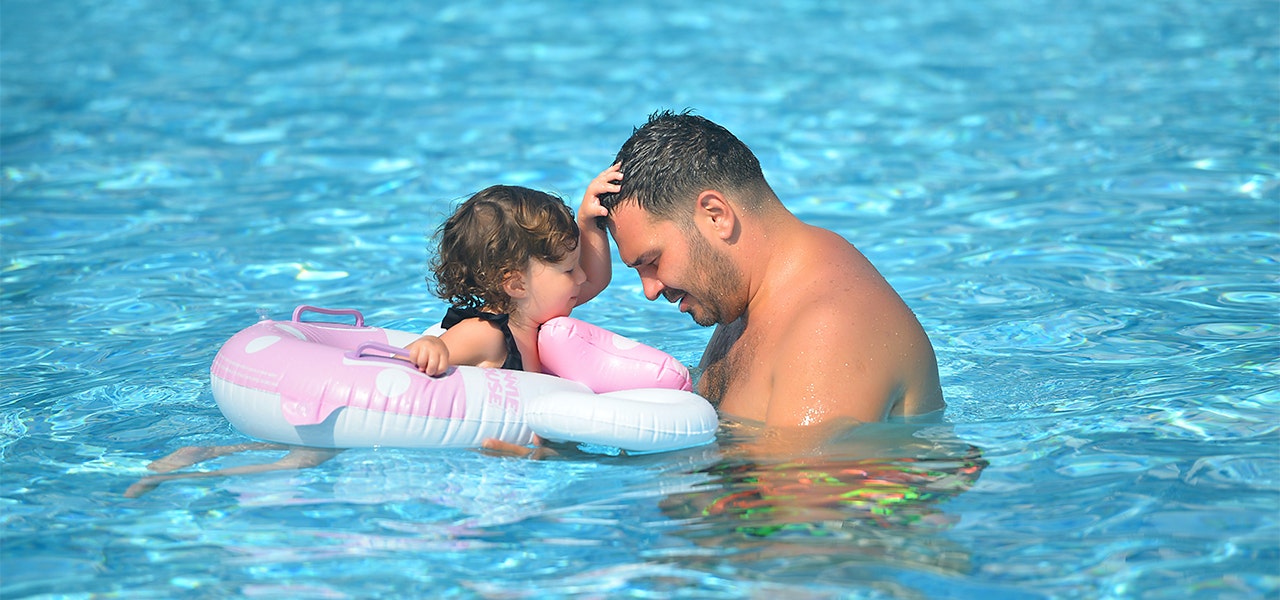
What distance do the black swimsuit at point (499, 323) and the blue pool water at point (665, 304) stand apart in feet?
1.56

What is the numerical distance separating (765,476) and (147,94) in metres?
8.84

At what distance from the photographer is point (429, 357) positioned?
4.18 m

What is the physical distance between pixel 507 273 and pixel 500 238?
0.13 m

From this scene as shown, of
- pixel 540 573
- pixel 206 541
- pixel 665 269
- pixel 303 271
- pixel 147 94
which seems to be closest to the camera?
pixel 540 573

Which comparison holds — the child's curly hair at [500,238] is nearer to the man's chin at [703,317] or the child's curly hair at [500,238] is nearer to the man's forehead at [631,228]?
the man's forehead at [631,228]

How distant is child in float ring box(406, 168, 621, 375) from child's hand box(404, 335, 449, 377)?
3cm

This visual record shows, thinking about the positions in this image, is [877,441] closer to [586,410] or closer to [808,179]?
[586,410]

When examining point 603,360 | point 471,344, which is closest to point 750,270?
point 603,360

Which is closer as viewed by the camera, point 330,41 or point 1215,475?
point 1215,475

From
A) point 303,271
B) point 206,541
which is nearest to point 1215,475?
point 206,541

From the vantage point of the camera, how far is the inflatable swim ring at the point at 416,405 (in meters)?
4.04

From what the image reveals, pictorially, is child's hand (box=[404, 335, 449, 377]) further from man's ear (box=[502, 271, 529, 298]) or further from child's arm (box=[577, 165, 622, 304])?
child's arm (box=[577, 165, 622, 304])

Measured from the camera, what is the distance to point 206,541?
371 centimetres

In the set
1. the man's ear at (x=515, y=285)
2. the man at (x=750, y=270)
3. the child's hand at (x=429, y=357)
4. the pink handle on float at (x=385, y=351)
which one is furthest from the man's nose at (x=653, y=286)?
the pink handle on float at (x=385, y=351)
